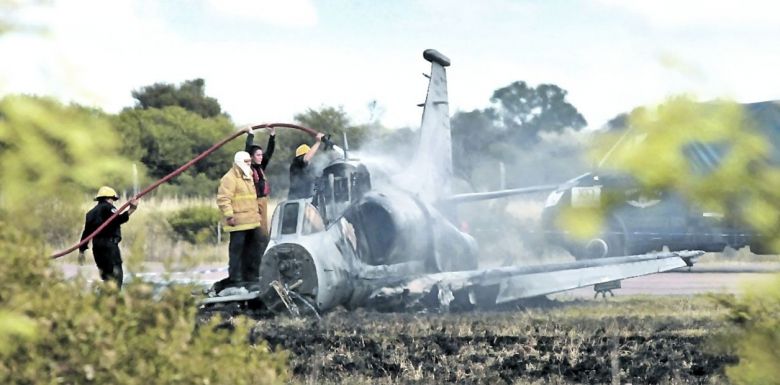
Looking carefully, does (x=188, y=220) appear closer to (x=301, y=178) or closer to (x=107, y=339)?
(x=301, y=178)

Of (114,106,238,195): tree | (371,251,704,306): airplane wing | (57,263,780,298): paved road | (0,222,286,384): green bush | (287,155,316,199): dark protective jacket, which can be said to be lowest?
(57,263,780,298): paved road

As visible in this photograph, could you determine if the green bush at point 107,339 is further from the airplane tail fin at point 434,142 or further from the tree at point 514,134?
the tree at point 514,134

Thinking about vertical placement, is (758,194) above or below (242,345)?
above

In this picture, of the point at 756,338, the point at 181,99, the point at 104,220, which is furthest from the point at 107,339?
the point at 181,99

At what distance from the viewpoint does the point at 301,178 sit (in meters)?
15.1

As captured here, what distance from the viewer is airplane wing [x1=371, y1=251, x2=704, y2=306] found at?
14.1 metres

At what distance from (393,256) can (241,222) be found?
5.58 ft

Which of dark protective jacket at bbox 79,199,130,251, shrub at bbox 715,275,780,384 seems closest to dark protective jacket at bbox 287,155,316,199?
dark protective jacket at bbox 79,199,130,251

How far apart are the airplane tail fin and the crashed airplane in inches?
0.8

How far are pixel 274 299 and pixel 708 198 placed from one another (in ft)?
34.1

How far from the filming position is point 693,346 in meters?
10.8

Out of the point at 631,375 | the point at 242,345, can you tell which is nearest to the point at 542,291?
the point at 631,375

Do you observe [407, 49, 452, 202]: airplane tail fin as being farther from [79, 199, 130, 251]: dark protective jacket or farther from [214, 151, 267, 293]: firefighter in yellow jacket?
[79, 199, 130, 251]: dark protective jacket

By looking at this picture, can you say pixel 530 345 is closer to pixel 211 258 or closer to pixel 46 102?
pixel 46 102
